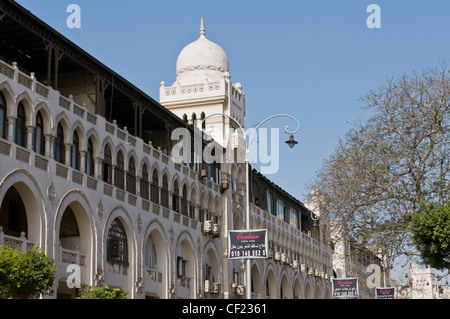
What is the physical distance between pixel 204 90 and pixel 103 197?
30730 millimetres

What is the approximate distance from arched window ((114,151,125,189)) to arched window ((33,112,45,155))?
7.19 metres

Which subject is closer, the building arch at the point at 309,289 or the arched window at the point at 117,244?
the arched window at the point at 117,244

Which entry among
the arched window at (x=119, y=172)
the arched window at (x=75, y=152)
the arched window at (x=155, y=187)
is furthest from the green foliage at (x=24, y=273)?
the arched window at (x=155, y=187)

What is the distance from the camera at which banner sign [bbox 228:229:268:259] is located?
1098 inches

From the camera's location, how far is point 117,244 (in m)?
39.9

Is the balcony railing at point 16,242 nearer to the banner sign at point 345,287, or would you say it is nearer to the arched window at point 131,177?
the arched window at point 131,177

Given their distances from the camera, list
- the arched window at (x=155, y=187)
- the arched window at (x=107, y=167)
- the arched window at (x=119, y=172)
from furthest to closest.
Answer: the arched window at (x=155, y=187)
the arched window at (x=119, y=172)
the arched window at (x=107, y=167)

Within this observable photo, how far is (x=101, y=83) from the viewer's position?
40125 mm

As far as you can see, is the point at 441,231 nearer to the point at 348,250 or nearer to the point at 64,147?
the point at 348,250

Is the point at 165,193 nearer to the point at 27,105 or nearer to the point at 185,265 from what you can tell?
the point at 185,265

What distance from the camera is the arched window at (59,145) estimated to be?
35.2 meters

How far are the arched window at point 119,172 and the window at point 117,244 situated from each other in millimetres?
1958

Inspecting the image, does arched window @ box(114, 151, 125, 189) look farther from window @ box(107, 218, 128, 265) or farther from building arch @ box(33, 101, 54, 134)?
building arch @ box(33, 101, 54, 134)
